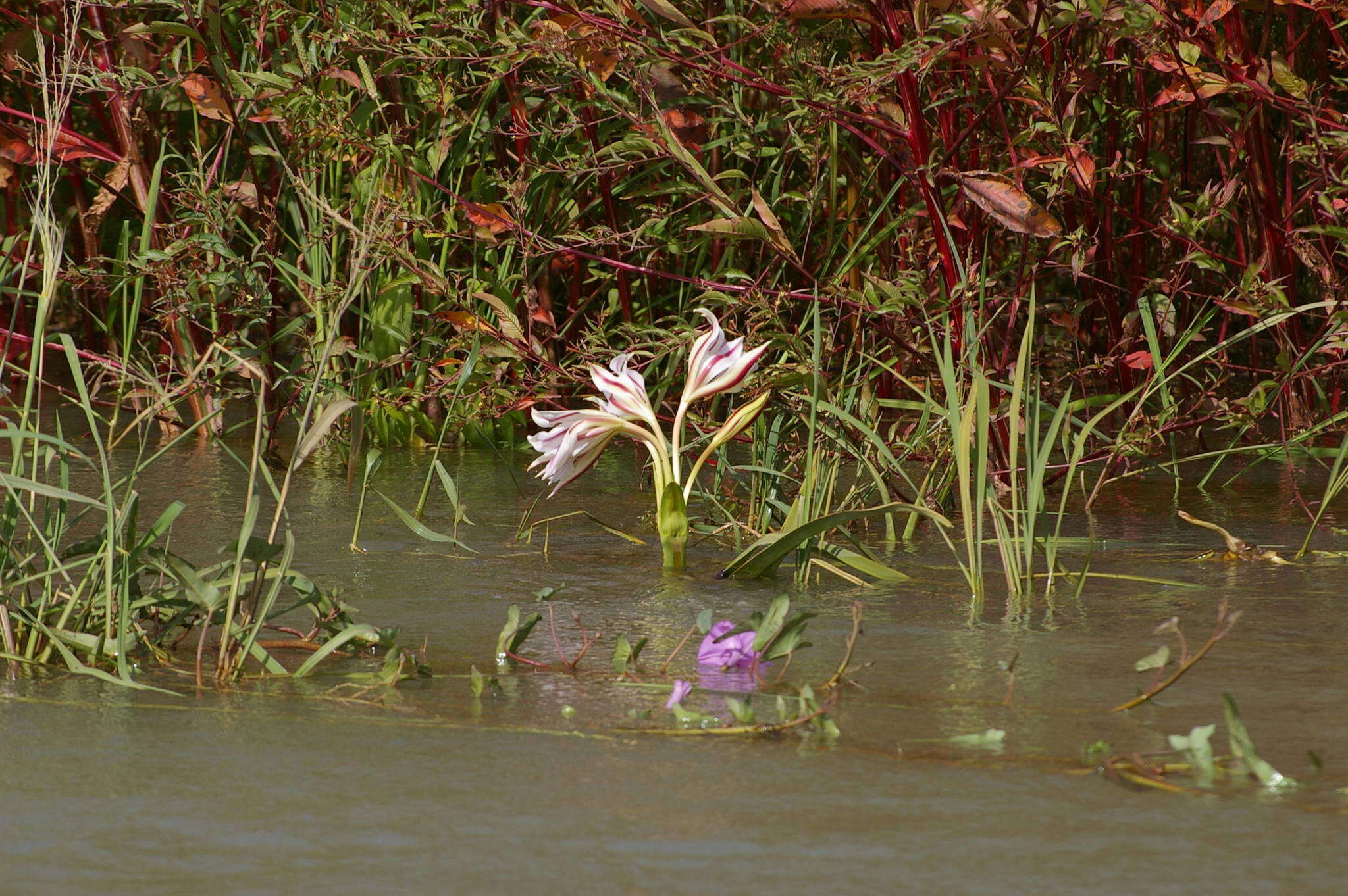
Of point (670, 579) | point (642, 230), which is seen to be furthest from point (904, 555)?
point (642, 230)

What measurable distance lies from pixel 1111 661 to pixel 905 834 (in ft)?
1.88

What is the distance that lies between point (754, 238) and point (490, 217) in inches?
21.0

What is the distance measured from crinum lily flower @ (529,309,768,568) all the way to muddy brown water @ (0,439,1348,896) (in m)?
0.14

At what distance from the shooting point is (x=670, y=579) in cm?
214

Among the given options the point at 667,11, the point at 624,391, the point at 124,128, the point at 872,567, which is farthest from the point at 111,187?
the point at 872,567

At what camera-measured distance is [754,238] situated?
8.38 ft

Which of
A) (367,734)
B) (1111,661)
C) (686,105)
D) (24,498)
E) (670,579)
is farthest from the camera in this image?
(686,105)

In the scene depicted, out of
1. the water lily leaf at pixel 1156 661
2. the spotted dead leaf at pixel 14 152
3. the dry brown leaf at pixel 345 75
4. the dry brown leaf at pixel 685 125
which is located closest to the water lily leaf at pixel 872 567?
the water lily leaf at pixel 1156 661

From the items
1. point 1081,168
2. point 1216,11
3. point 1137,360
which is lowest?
point 1137,360

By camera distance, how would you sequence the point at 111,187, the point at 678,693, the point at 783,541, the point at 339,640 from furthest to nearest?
the point at 111,187
the point at 783,541
the point at 339,640
the point at 678,693

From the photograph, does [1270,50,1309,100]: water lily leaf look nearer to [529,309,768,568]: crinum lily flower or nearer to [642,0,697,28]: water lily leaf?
[642,0,697,28]: water lily leaf

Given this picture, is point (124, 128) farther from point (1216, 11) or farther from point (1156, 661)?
point (1156, 661)

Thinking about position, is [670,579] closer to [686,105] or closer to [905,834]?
[905,834]

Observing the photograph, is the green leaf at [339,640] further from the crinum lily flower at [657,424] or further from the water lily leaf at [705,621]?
the crinum lily flower at [657,424]
